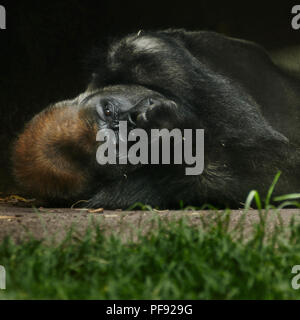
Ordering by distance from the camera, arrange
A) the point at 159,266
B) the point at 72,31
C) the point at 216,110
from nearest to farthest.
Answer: the point at 159,266 < the point at 216,110 < the point at 72,31

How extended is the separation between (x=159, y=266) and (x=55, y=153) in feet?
6.94

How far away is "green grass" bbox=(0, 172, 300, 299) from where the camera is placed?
1.75 meters

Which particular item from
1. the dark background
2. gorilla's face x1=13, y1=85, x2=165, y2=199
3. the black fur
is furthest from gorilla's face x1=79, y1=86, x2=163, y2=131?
the dark background

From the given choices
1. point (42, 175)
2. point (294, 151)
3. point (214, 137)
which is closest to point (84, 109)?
point (42, 175)

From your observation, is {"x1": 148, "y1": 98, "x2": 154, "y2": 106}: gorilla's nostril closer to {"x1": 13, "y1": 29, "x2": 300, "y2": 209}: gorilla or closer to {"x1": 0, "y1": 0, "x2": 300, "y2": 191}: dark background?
{"x1": 13, "y1": 29, "x2": 300, "y2": 209}: gorilla

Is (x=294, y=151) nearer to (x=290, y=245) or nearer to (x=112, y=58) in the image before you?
(x=112, y=58)

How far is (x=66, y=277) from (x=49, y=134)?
2.18 m

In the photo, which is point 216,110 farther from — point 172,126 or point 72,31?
point 72,31

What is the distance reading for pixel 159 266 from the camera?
1.96 meters

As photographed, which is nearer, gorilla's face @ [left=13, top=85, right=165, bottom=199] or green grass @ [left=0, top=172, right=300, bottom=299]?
green grass @ [left=0, top=172, right=300, bottom=299]

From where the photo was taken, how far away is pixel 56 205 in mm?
4039

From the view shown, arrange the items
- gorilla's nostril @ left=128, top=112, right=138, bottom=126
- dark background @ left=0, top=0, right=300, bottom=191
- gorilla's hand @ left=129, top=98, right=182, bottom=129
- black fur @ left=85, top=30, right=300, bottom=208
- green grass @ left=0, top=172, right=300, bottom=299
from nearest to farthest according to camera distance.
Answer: green grass @ left=0, top=172, right=300, bottom=299 < gorilla's hand @ left=129, top=98, right=182, bottom=129 < gorilla's nostril @ left=128, top=112, right=138, bottom=126 < black fur @ left=85, top=30, right=300, bottom=208 < dark background @ left=0, top=0, right=300, bottom=191

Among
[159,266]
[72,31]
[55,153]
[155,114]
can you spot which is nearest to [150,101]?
[155,114]
